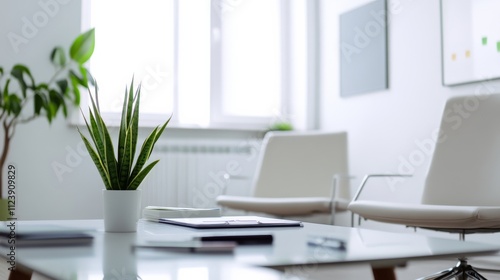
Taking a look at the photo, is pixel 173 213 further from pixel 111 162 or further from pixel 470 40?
pixel 470 40

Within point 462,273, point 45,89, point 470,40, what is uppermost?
point 470,40

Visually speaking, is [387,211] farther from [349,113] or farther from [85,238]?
[349,113]

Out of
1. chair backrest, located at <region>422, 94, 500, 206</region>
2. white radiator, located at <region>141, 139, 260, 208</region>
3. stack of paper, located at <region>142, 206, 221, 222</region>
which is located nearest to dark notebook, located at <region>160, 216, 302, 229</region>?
stack of paper, located at <region>142, 206, 221, 222</region>

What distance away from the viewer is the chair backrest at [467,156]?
2.88 meters

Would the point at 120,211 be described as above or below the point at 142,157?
below

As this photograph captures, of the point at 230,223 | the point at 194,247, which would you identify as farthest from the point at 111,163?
the point at 194,247

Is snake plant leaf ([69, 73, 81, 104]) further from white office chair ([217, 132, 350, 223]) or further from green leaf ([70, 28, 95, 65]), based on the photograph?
white office chair ([217, 132, 350, 223])

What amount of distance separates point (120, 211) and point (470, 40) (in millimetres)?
2535

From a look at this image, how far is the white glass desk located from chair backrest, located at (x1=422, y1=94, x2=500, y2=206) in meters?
1.49

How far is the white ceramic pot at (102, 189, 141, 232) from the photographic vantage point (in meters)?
1.65

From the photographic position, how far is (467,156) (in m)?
2.98

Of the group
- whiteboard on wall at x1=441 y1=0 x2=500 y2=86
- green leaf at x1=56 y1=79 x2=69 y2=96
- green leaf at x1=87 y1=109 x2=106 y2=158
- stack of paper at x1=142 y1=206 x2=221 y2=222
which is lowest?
stack of paper at x1=142 y1=206 x2=221 y2=222

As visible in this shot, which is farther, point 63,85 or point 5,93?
point 63,85

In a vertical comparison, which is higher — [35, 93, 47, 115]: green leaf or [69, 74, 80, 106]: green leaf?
[69, 74, 80, 106]: green leaf
